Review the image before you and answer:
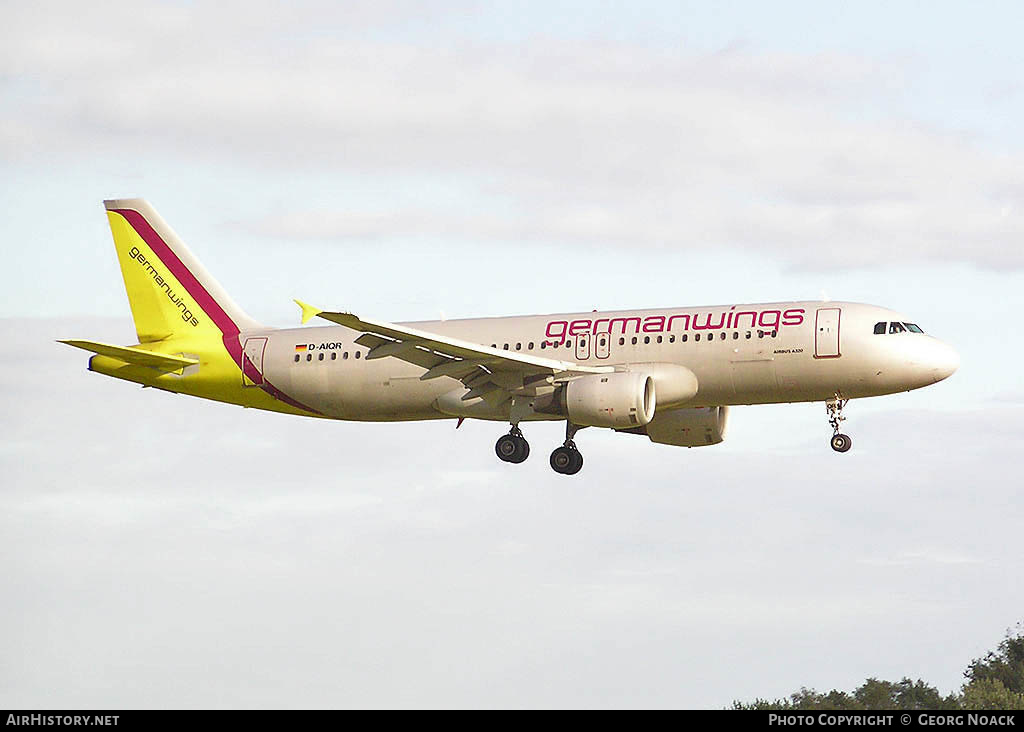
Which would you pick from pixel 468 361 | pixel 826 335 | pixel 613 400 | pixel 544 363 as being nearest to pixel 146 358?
pixel 468 361

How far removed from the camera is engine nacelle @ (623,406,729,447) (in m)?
57.7

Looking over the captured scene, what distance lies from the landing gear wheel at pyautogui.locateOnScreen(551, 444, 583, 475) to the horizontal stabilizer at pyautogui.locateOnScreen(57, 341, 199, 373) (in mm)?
13136

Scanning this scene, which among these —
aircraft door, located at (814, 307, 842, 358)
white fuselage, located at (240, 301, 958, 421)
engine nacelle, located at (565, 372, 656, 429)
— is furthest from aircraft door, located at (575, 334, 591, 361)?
aircraft door, located at (814, 307, 842, 358)

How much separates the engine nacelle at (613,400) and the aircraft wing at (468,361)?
772 mm

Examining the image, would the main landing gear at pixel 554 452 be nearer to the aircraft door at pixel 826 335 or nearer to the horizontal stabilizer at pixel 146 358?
the aircraft door at pixel 826 335

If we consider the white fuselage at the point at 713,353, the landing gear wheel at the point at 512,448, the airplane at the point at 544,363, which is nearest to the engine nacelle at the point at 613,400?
the airplane at the point at 544,363

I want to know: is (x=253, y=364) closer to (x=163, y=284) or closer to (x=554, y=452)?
(x=163, y=284)

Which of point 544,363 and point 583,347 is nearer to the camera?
point 544,363

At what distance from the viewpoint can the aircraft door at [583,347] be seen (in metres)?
53.5

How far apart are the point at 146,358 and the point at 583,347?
15.4m

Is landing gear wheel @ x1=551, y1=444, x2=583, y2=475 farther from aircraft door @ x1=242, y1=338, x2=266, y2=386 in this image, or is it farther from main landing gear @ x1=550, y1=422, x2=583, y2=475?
aircraft door @ x1=242, y1=338, x2=266, y2=386

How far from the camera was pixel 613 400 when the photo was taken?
5091 cm
